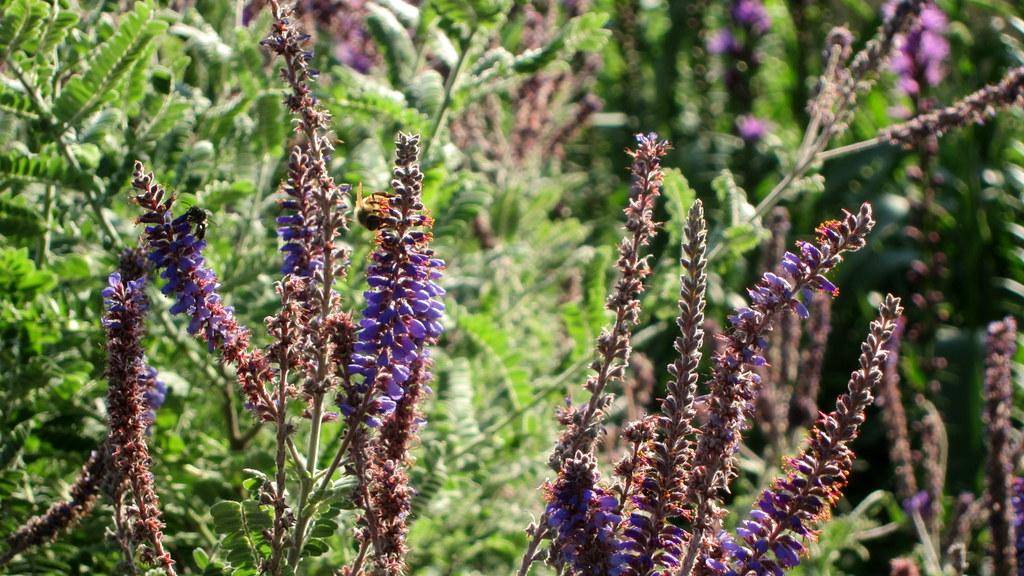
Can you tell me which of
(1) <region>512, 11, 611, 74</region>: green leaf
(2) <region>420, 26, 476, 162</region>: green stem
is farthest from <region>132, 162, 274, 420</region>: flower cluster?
(1) <region>512, 11, 611, 74</region>: green leaf

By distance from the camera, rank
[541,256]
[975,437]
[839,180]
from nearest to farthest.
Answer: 1. [541,256]
2. [975,437]
3. [839,180]

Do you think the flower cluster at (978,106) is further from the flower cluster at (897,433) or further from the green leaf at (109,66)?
the green leaf at (109,66)

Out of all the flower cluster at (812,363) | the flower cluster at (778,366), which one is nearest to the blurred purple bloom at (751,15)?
the flower cluster at (778,366)

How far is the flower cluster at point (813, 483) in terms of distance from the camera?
63.0 inches

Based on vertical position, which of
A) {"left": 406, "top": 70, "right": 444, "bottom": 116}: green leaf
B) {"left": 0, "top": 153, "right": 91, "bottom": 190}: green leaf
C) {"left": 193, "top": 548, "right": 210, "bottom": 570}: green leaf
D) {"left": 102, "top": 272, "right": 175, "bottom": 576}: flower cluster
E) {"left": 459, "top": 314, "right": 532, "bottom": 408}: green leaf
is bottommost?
{"left": 193, "top": 548, "right": 210, "bottom": 570}: green leaf

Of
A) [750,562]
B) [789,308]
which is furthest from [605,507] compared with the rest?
[789,308]

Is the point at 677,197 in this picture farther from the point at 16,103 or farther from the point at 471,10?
the point at 16,103

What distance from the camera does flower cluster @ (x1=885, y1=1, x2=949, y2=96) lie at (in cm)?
537

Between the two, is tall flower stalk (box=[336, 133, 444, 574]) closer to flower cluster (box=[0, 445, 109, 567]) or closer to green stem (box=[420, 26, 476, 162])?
flower cluster (box=[0, 445, 109, 567])

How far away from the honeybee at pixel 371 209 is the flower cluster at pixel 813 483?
29.1 inches

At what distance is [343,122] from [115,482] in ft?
7.66

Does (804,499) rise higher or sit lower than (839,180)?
lower

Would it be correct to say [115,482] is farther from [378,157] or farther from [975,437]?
[975,437]

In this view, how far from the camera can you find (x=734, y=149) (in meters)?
6.99
